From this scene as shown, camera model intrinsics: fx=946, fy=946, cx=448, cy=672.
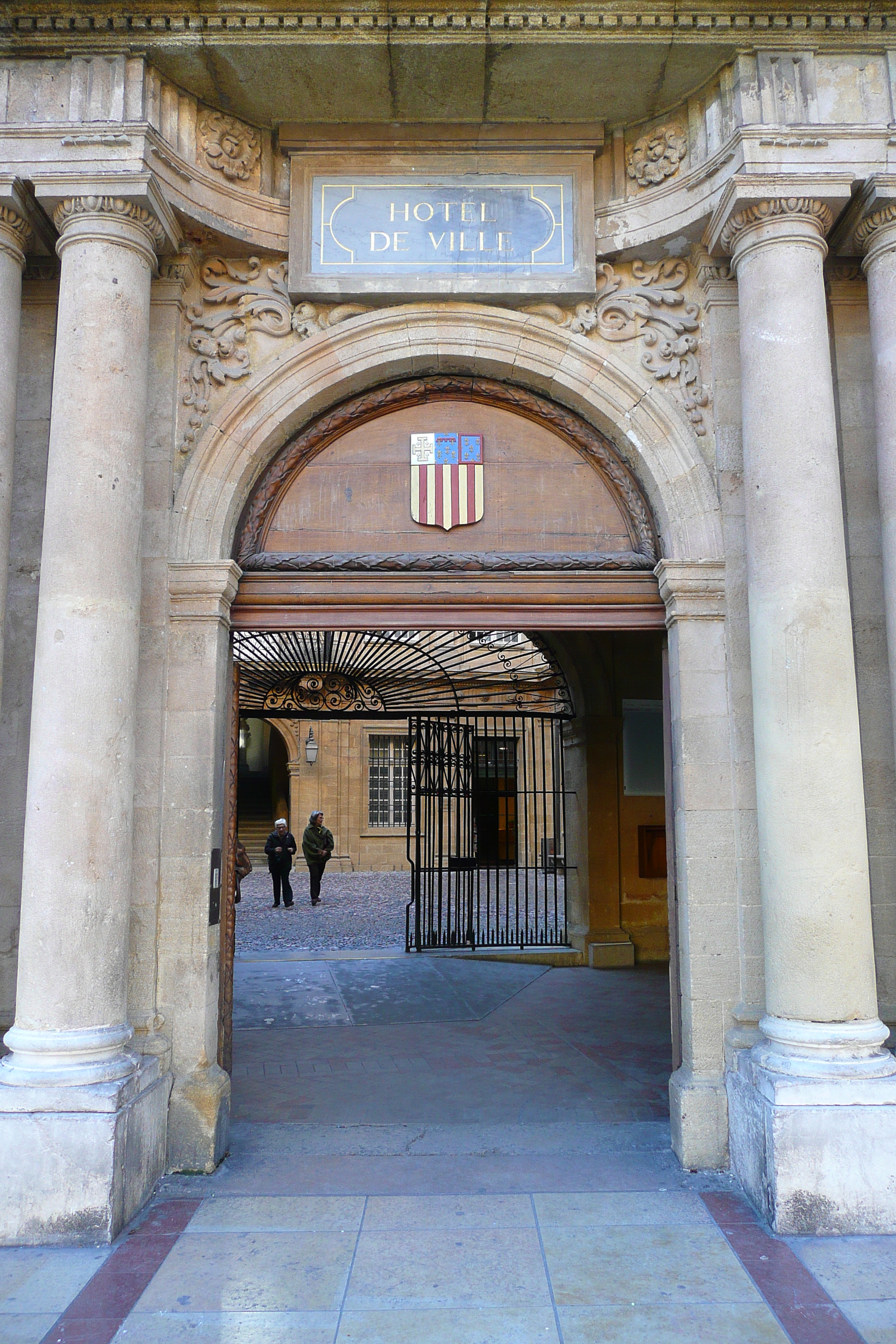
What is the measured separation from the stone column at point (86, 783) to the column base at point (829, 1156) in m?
2.58

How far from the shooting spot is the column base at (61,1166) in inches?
143

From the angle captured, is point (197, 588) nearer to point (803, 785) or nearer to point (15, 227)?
point (15, 227)

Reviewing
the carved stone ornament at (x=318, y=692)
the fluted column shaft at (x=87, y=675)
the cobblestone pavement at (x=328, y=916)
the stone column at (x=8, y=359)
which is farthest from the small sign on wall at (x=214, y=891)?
the cobblestone pavement at (x=328, y=916)

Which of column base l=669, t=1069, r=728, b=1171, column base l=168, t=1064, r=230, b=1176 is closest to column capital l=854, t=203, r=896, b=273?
column base l=669, t=1069, r=728, b=1171

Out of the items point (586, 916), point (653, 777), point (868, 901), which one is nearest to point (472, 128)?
point (868, 901)

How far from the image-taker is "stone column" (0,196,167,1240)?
12.0 ft

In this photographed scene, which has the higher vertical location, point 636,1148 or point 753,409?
point 753,409

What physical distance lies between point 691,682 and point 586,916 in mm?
6005

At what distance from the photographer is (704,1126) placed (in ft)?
14.2

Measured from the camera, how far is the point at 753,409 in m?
4.45

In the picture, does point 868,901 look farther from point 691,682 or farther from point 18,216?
point 18,216

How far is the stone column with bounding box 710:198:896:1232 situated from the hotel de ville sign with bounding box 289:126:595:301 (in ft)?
3.14

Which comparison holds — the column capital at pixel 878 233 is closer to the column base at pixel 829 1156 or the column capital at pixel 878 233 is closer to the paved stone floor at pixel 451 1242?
the column base at pixel 829 1156

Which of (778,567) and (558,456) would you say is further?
(558,456)
